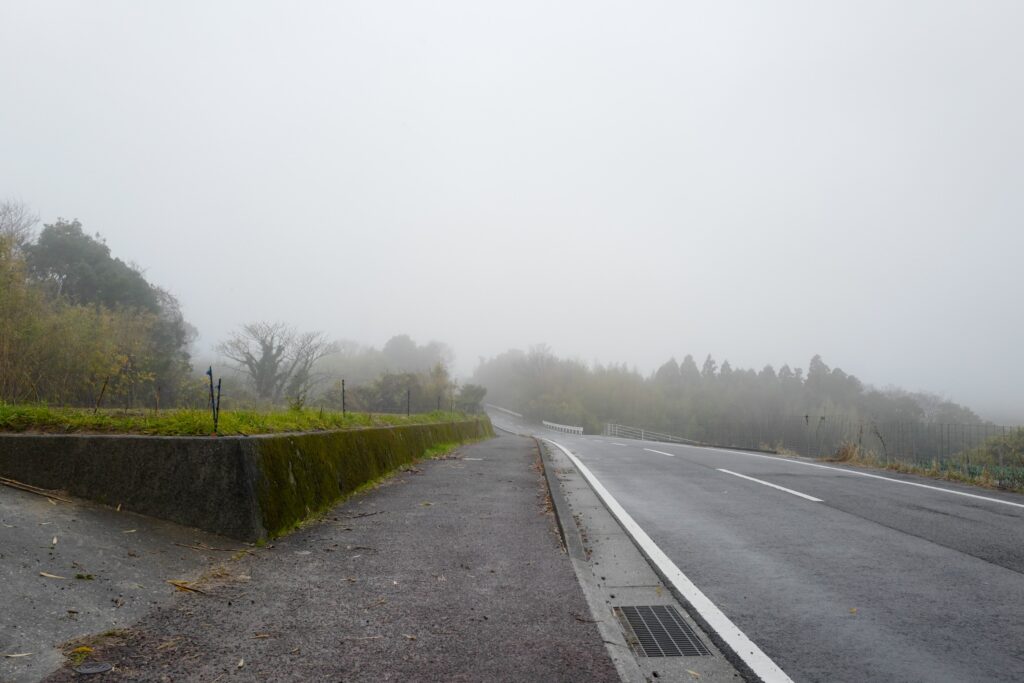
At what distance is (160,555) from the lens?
165 inches

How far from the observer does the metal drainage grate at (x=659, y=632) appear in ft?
11.5

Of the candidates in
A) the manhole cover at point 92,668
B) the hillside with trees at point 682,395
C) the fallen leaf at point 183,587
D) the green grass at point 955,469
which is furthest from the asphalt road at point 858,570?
the hillside with trees at point 682,395

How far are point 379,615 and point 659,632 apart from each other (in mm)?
1720

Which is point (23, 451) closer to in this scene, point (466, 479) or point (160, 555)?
point (160, 555)

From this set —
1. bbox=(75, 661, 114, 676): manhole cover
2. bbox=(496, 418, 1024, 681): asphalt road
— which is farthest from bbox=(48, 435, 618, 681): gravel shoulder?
bbox=(496, 418, 1024, 681): asphalt road

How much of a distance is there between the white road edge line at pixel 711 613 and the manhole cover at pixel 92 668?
10.1 feet

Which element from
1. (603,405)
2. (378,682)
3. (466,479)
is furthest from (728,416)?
(378,682)

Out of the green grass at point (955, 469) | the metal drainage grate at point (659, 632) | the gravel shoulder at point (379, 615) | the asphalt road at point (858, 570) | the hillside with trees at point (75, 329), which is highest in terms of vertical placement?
the hillside with trees at point (75, 329)

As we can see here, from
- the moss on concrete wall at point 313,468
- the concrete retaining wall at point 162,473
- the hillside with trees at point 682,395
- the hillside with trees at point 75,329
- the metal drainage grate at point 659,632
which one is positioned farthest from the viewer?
the hillside with trees at point 682,395

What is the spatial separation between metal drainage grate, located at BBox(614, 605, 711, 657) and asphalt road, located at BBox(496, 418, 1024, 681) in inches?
13.9

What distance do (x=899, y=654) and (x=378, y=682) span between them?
2781 mm

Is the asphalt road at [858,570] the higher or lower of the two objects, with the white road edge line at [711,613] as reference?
higher

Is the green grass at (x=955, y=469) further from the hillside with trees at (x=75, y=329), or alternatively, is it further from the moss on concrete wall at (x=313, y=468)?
the hillside with trees at (x=75, y=329)

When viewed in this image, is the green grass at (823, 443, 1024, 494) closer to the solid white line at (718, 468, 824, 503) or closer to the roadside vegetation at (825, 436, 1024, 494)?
the roadside vegetation at (825, 436, 1024, 494)
